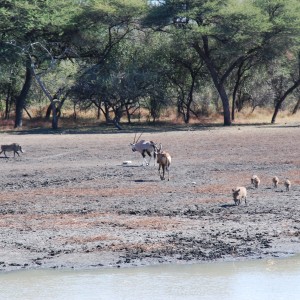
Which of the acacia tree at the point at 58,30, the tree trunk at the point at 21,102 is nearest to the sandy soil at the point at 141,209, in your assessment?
the acacia tree at the point at 58,30

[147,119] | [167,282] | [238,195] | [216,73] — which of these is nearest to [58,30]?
[147,119]

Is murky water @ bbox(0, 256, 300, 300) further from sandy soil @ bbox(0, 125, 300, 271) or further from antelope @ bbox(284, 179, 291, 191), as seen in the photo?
antelope @ bbox(284, 179, 291, 191)

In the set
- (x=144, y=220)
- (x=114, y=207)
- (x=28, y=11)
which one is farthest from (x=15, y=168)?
(x=28, y=11)

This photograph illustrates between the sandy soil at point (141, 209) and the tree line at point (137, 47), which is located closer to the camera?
the sandy soil at point (141, 209)

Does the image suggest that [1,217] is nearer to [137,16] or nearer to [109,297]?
[109,297]

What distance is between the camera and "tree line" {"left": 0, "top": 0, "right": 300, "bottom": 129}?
48.7 metres

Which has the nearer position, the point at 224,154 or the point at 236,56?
the point at 224,154

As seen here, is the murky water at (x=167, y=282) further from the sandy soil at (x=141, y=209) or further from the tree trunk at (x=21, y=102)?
the tree trunk at (x=21, y=102)

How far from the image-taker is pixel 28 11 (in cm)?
4803

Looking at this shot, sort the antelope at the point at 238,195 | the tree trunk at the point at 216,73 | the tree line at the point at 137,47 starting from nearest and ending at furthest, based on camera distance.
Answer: the antelope at the point at 238,195 < the tree line at the point at 137,47 < the tree trunk at the point at 216,73

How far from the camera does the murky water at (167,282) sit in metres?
12.8

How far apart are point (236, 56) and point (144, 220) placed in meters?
34.4

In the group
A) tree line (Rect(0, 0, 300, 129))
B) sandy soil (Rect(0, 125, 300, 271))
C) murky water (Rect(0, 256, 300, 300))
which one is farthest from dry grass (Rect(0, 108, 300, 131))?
murky water (Rect(0, 256, 300, 300))

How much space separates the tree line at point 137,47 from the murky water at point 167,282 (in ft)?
114
